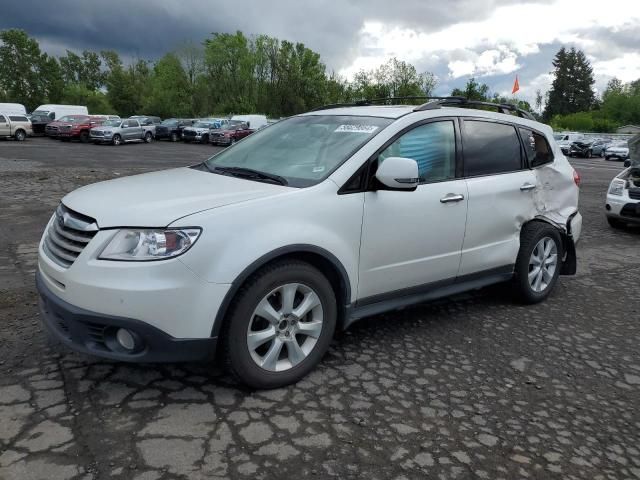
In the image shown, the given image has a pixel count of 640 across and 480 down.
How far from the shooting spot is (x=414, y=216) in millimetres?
3598

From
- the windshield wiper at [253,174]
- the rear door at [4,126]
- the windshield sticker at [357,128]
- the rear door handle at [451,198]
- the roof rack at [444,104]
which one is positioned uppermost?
the roof rack at [444,104]

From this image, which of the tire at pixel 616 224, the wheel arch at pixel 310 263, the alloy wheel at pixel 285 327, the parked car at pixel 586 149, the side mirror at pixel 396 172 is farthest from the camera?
the parked car at pixel 586 149

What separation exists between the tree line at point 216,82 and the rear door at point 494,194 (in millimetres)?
56040

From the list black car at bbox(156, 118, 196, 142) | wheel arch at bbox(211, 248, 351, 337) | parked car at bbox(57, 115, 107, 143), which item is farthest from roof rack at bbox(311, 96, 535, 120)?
black car at bbox(156, 118, 196, 142)

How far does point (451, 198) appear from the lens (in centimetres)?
383

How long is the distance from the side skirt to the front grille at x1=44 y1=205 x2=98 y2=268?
1.59 metres

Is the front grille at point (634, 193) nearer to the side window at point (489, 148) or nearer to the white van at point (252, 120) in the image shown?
the side window at point (489, 148)

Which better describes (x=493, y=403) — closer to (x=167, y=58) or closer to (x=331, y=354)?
(x=331, y=354)

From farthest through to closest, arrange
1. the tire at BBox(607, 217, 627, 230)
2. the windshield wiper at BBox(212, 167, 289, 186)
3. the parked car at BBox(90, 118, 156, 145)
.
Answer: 1. the parked car at BBox(90, 118, 156, 145)
2. the tire at BBox(607, 217, 627, 230)
3. the windshield wiper at BBox(212, 167, 289, 186)

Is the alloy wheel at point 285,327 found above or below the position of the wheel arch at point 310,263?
below

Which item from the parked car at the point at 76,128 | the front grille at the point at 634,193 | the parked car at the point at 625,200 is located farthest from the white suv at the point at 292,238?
the parked car at the point at 76,128

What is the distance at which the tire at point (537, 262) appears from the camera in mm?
4516

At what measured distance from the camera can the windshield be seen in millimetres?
3430

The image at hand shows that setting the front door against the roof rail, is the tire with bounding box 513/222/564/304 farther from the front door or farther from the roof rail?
the roof rail
